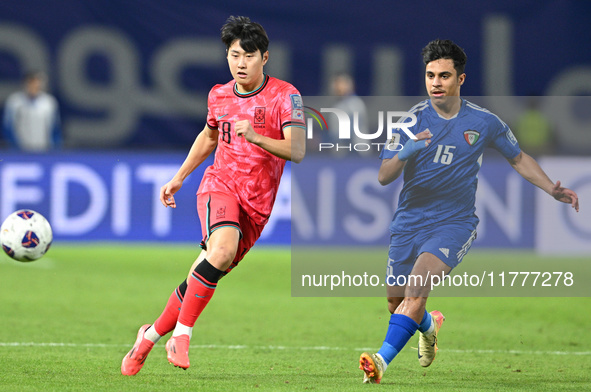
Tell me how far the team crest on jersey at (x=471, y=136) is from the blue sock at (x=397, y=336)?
1.21 meters

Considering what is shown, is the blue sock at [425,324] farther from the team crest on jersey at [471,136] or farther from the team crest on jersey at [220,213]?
the team crest on jersey at [220,213]

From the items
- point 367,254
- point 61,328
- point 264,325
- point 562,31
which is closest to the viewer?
point 61,328

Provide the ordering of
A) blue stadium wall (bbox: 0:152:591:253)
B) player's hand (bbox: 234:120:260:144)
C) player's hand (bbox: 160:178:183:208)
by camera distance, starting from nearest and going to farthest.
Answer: player's hand (bbox: 234:120:260:144), player's hand (bbox: 160:178:183:208), blue stadium wall (bbox: 0:152:591:253)

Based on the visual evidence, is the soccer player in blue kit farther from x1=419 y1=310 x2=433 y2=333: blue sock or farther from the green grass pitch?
the green grass pitch

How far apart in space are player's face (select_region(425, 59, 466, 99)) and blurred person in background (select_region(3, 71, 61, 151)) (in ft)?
34.8

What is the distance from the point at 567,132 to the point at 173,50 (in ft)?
22.2

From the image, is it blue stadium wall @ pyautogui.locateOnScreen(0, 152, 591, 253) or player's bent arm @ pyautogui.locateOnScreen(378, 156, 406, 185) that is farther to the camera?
blue stadium wall @ pyautogui.locateOnScreen(0, 152, 591, 253)

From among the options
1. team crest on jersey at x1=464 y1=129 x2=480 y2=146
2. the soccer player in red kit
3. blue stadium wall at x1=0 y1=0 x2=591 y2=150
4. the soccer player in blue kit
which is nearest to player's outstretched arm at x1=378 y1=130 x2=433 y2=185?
the soccer player in blue kit

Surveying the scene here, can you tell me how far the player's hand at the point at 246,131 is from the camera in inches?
211

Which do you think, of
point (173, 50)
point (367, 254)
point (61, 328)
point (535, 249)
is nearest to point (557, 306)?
point (535, 249)

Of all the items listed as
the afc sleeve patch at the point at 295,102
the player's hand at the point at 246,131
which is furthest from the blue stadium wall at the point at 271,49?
the player's hand at the point at 246,131

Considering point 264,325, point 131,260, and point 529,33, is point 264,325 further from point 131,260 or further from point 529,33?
point 529,33

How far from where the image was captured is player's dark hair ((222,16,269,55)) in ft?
19.1

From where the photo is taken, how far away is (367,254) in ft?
38.2
